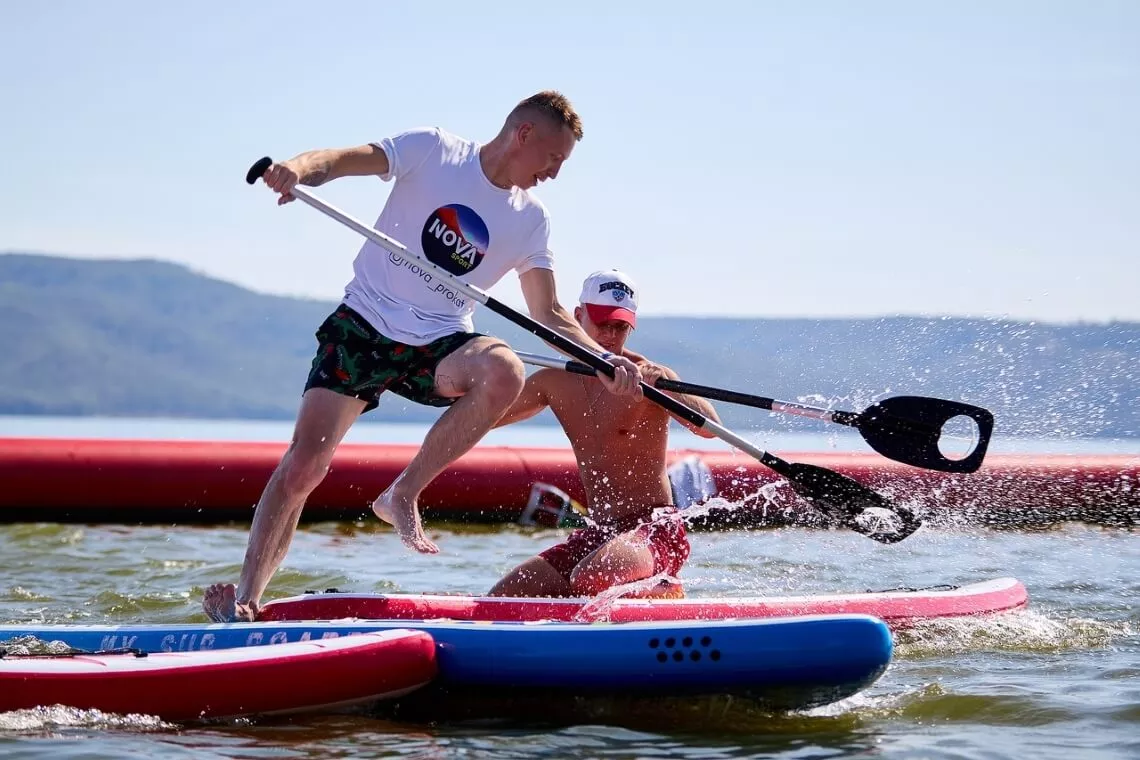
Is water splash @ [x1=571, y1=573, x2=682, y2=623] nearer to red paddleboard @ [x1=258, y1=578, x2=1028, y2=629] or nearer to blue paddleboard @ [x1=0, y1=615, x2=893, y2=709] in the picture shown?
red paddleboard @ [x1=258, y1=578, x2=1028, y2=629]

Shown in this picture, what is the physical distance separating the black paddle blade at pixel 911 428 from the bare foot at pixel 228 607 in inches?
96.9

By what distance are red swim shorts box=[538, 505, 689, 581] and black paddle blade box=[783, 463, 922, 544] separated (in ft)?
1.69

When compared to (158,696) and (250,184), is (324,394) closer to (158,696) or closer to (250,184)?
(250,184)

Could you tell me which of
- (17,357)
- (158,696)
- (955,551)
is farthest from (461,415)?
(17,357)

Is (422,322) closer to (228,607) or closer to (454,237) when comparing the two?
(454,237)

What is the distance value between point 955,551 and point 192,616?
17.6 feet

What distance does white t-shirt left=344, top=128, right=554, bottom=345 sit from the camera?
494 centimetres

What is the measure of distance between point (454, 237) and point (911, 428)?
1992mm

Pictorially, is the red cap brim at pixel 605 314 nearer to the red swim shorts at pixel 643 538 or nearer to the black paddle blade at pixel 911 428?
the red swim shorts at pixel 643 538

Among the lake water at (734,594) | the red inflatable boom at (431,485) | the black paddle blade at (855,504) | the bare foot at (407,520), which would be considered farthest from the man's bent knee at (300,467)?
the red inflatable boom at (431,485)

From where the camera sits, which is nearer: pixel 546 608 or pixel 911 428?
pixel 546 608

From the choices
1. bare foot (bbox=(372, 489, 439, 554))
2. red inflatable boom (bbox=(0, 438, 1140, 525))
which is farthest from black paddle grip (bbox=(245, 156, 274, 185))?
red inflatable boom (bbox=(0, 438, 1140, 525))

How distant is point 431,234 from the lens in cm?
498

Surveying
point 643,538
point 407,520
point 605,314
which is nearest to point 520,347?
point 605,314
